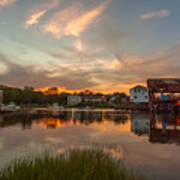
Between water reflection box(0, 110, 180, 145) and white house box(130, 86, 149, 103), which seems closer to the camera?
water reflection box(0, 110, 180, 145)

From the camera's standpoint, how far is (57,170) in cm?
573

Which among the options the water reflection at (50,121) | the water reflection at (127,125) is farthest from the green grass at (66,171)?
the water reflection at (50,121)

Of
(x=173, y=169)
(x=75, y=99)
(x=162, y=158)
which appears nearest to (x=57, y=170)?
(x=173, y=169)

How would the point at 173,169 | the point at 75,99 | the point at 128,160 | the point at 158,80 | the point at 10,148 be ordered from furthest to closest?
the point at 75,99 < the point at 158,80 < the point at 10,148 < the point at 128,160 < the point at 173,169

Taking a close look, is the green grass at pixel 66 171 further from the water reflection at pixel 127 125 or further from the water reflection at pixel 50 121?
the water reflection at pixel 50 121

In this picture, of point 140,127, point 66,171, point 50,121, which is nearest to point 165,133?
point 140,127

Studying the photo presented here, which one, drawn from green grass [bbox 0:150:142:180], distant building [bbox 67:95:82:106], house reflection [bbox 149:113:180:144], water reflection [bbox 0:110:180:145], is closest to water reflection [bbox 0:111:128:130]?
A: water reflection [bbox 0:110:180:145]

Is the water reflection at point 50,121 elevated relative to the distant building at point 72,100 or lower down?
lower down

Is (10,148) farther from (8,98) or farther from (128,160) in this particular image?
(8,98)

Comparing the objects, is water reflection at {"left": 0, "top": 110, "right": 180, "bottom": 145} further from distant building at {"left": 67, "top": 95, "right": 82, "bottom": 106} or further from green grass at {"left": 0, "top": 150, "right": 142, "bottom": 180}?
distant building at {"left": 67, "top": 95, "right": 82, "bottom": 106}

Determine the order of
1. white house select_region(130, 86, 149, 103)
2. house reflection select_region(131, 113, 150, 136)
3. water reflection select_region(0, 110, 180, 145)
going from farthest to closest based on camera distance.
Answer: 1. white house select_region(130, 86, 149, 103)
2. house reflection select_region(131, 113, 150, 136)
3. water reflection select_region(0, 110, 180, 145)

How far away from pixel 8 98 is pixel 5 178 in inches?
5598

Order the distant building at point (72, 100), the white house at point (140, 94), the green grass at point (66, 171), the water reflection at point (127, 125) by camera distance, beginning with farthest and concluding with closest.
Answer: the distant building at point (72, 100) < the white house at point (140, 94) < the water reflection at point (127, 125) < the green grass at point (66, 171)

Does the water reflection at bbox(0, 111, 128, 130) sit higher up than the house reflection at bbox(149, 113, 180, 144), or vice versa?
the house reflection at bbox(149, 113, 180, 144)
